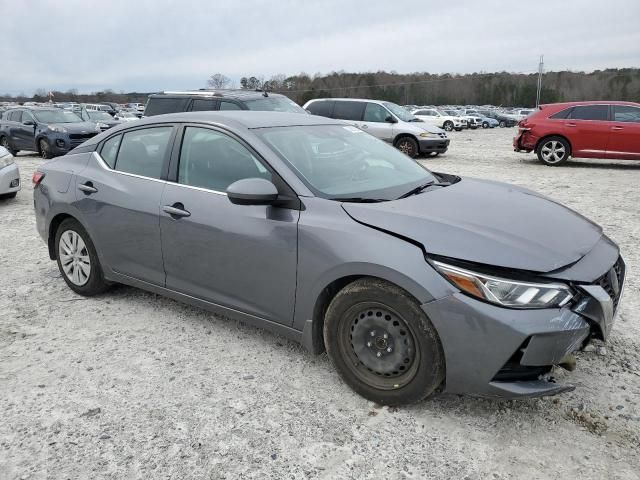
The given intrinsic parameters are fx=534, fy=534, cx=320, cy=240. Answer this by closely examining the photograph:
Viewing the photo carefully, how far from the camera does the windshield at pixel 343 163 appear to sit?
3.24 metres

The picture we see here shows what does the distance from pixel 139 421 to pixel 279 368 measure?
0.90 m

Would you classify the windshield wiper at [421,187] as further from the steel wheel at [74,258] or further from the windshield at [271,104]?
the windshield at [271,104]

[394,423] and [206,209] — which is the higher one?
[206,209]

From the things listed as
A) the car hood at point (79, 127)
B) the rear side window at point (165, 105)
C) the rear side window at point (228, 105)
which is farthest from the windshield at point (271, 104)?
the car hood at point (79, 127)

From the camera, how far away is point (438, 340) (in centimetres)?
262

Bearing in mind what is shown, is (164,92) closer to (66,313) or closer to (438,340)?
(66,313)

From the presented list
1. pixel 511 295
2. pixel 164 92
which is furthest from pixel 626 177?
pixel 511 295

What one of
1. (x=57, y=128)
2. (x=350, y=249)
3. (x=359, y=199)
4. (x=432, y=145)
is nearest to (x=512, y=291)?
(x=350, y=249)

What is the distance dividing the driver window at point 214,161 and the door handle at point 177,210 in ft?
0.55

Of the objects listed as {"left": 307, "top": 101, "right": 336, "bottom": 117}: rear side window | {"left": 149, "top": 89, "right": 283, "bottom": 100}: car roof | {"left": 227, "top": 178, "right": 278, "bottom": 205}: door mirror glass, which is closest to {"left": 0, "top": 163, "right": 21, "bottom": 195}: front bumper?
{"left": 149, "top": 89, "right": 283, "bottom": 100}: car roof

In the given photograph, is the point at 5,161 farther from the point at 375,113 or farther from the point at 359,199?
the point at 375,113

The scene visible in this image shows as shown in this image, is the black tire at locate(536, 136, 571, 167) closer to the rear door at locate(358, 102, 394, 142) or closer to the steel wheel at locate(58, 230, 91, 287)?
the rear door at locate(358, 102, 394, 142)

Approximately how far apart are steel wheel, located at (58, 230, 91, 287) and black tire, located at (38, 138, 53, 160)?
12718 millimetres

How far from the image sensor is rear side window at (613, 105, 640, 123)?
12828 millimetres
